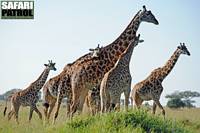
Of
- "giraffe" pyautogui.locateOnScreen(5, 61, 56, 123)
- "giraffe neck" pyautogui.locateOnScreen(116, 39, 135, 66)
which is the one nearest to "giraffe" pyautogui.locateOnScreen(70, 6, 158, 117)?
"giraffe neck" pyautogui.locateOnScreen(116, 39, 135, 66)

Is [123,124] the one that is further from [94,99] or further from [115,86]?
[94,99]

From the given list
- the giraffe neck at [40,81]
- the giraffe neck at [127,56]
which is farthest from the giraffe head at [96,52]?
the giraffe neck at [40,81]

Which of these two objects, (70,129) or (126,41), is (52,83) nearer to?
(126,41)

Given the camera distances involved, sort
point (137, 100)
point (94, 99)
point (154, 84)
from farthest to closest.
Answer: point (137, 100)
point (154, 84)
point (94, 99)

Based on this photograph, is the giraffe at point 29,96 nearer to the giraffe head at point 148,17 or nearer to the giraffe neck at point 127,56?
the giraffe head at point 148,17

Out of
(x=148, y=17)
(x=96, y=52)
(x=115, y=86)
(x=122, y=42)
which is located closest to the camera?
(x=115, y=86)

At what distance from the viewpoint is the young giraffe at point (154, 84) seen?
45.7ft

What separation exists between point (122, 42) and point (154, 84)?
1853 mm

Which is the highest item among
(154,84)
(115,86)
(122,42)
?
(122,42)

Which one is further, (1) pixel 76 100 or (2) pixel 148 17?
(2) pixel 148 17

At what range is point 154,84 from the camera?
46.2 ft

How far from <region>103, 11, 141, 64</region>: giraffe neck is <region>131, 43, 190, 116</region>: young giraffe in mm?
1682

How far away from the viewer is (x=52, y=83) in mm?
14641

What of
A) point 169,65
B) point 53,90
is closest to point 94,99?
point 53,90
